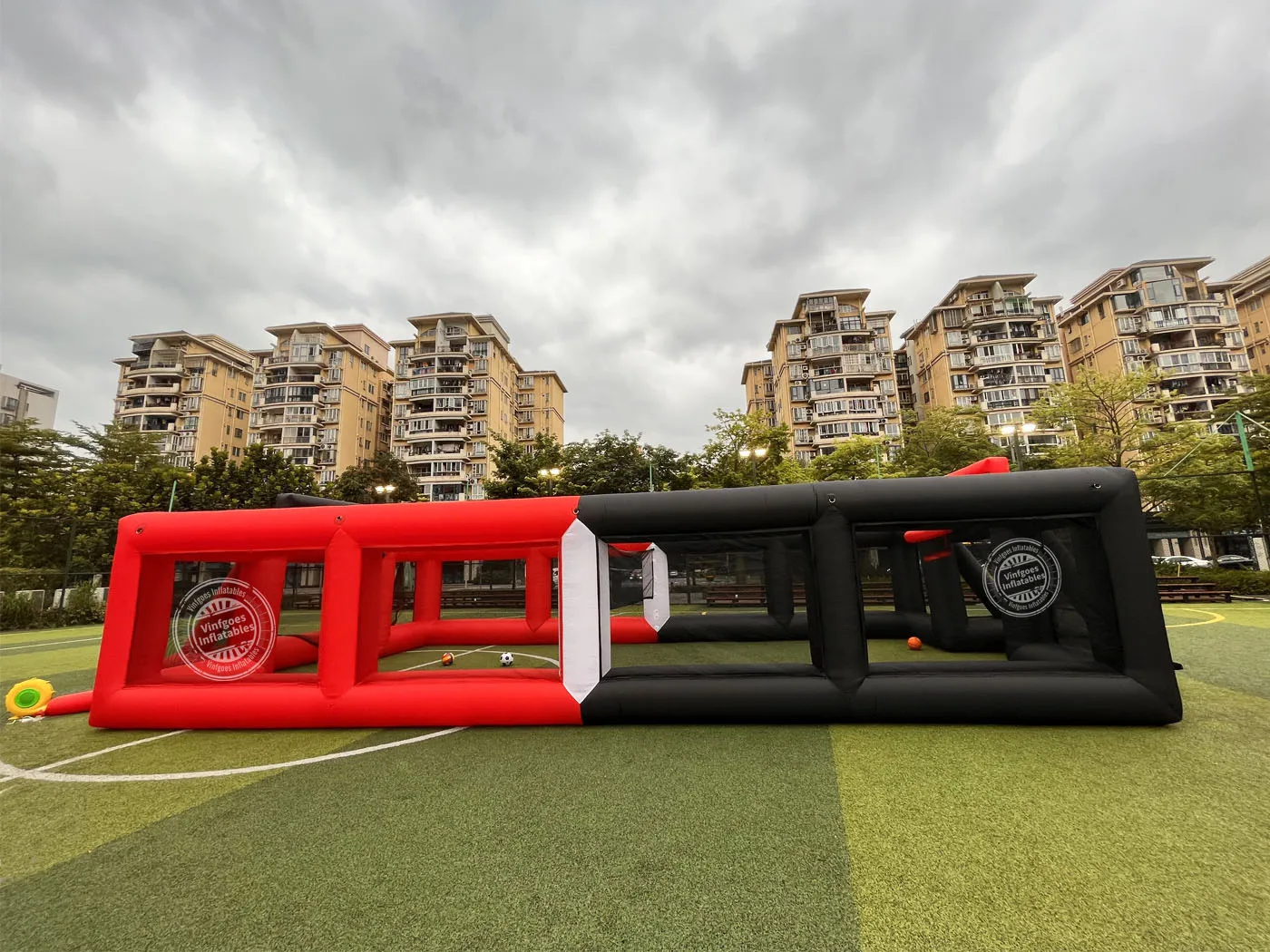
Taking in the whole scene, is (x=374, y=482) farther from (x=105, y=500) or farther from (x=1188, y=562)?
(x=1188, y=562)

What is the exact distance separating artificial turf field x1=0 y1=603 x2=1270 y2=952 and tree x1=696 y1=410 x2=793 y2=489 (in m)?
23.7

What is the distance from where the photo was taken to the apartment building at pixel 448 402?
5656 centimetres

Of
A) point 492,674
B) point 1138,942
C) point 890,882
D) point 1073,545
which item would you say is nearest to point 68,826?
point 492,674

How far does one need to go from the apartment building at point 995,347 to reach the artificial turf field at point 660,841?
5847 centimetres

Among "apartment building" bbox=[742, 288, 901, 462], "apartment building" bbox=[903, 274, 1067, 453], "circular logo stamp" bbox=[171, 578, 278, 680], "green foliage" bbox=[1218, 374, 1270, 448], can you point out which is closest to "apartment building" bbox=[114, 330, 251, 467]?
"apartment building" bbox=[742, 288, 901, 462]

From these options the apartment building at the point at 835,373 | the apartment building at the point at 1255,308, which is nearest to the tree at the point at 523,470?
the apartment building at the point at 835,373

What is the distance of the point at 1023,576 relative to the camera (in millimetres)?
5426

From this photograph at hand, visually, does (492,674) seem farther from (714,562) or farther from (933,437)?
(933,437)

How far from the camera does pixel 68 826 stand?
132 inches

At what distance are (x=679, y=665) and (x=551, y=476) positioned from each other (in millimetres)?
22308

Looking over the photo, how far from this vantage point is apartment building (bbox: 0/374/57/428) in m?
71.5

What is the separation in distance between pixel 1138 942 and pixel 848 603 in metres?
3.01

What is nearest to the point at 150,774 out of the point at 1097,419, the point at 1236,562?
the point at 1097,419

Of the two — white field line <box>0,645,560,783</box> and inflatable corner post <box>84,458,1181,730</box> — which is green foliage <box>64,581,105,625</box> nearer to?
inflatable corner post <box>84,458,1181,730</box>
